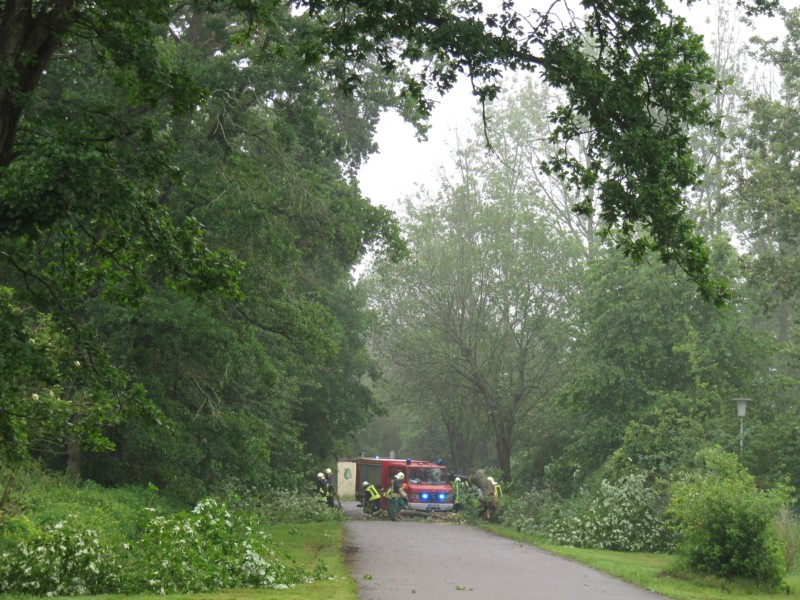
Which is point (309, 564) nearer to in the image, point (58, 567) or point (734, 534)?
point (58, 567)

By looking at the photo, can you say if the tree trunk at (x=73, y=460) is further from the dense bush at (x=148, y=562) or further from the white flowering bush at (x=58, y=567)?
the white flowering bush at (x=58, y=567)

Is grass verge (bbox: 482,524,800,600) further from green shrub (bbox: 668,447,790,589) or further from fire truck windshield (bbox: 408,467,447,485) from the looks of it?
fire truck windshield (bbox: 408,467,447,485)

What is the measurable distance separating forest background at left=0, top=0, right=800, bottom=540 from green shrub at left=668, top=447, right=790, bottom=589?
393cm

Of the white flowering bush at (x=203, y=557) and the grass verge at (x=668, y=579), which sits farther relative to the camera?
the grass verge at (x=668, y=579)

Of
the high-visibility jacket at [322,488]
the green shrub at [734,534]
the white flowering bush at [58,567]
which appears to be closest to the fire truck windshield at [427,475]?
the high-visibility jacket at [322,488]

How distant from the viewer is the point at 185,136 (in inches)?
844

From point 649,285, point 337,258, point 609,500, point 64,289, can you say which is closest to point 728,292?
point 64,289

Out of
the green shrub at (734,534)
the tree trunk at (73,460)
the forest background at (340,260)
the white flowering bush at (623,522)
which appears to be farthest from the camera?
Answer: the white flowering bush at (623,522)

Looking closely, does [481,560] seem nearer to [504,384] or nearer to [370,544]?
[370,544]

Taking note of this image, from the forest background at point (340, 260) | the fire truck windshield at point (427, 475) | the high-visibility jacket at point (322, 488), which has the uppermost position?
the forest background at point (340, 260)

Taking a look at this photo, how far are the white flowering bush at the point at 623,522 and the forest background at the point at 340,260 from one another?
5.06 ft

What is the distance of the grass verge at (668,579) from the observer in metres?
15.2

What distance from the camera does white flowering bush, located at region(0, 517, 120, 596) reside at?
1255 centimetres

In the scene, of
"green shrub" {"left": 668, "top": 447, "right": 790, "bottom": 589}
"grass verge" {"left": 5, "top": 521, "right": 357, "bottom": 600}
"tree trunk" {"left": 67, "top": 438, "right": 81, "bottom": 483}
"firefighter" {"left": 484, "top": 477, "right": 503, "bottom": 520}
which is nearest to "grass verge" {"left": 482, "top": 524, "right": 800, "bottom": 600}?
"green shrub" {"left": 668, "top": 447, "right": 790, "bottom": 589}
